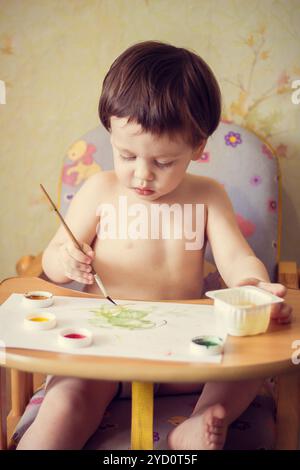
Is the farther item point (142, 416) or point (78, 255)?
point (78, 255)

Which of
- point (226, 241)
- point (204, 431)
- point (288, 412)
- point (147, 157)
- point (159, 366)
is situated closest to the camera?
point (159, 366)

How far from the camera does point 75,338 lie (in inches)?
29.9

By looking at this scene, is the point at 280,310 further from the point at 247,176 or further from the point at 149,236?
the point at 247,176

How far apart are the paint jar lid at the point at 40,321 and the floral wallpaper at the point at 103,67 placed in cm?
80

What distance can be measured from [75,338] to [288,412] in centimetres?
37

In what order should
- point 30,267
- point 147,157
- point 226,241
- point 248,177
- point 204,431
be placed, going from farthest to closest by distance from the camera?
point 248,177
point 30,267
point 226,241
point 147,157
point 204,431

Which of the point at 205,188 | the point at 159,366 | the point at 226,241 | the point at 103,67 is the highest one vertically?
the point at 103,67

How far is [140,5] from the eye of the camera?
1469mm

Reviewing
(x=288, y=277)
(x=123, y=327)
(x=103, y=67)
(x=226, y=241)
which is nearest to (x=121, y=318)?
(x=123, y=327)

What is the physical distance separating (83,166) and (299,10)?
0.64 meters

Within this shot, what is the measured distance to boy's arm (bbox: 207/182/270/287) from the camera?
1.12 metres

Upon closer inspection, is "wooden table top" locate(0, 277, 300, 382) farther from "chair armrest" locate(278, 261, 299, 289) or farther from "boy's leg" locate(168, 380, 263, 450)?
"chair armrest" locate(278, 261, 299, 289)
